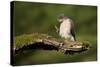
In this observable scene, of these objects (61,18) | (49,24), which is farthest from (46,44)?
(61,18)

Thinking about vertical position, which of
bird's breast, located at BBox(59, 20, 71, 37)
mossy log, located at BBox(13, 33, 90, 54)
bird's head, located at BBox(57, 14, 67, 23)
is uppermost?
bird's head, located at BBox(57, 14, 67, 23)

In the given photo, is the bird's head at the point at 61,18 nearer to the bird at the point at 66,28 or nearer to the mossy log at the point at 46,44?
the bird at the point at 66,28

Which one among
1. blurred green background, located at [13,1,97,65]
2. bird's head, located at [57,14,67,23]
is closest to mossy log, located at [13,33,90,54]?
Result: blurred green background, located at [13,1,97,65]

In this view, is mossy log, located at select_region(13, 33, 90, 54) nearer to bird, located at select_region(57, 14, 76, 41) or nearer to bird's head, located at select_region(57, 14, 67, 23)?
bird, located at select_region(57, 14, 76, 41)

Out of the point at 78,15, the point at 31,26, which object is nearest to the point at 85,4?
the point at 78,15

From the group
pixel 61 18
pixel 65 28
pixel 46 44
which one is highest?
pixel 61 18

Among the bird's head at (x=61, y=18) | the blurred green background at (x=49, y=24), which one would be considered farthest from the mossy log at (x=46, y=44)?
the bird's head at (x=61, y=18)

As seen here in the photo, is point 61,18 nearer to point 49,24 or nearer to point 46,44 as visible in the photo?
point 49,24
